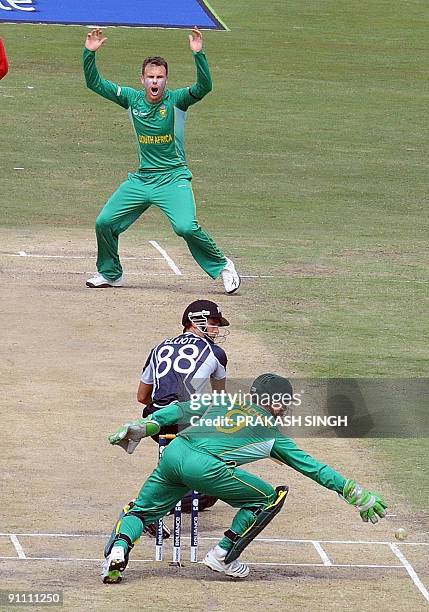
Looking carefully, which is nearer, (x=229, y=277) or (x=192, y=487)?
(x=192, y=487)

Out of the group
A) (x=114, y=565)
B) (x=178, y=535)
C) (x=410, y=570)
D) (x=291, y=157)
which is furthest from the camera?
(x=291, y=157)

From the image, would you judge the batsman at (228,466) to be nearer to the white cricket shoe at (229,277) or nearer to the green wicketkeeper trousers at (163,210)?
the green wicketkeeper trousers at (163,210)

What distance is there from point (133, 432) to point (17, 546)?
4.01 ft

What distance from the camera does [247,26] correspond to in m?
37.1

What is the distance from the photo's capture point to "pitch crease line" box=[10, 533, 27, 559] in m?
10.5

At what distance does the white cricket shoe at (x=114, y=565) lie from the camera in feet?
32.6

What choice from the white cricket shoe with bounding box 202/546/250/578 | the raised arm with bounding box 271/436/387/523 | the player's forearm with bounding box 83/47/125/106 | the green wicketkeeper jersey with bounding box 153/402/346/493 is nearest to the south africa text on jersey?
the player's forearm with bounding box 83/47/125/106


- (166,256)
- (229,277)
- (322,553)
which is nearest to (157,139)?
(229,277)

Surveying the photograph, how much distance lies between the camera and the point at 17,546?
10633 mm

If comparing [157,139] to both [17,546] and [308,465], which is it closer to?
[17,546]

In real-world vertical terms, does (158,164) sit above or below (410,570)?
below

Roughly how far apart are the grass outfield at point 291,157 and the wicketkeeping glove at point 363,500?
249cm

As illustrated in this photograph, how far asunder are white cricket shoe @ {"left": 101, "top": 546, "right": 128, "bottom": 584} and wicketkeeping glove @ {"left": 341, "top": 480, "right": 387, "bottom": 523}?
1.44 m

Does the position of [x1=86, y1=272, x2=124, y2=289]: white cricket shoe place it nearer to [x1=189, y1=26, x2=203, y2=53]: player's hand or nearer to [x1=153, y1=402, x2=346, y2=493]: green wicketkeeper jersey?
[x1=189, y1=26, x2=203, y2=53]: player's hand
